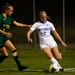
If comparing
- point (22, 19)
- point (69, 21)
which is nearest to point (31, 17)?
point (22, 19)

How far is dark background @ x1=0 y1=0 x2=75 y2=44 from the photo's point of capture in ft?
70.4

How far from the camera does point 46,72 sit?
11.9 meters

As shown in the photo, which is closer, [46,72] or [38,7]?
[46,72]

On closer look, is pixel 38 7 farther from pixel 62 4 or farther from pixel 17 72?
pixel 17 72

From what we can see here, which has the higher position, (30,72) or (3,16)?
(3,16)

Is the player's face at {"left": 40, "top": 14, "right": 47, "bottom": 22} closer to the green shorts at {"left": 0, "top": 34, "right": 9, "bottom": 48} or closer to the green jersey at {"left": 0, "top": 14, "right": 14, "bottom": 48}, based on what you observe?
the green jersey at {"left": 0, "top": 14, "right": 14, "bottom": 48}

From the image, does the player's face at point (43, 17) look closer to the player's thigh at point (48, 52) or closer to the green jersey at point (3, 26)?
the player's thigh at point (48, 52)

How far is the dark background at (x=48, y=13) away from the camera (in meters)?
21.5

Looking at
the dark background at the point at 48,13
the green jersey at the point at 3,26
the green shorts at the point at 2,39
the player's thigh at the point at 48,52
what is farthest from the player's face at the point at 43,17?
the dark background at the point at 48,13

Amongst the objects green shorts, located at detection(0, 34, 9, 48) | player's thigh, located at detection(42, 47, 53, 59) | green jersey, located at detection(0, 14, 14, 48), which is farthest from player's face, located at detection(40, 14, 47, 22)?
green shorts, located at detection(0, 34, 9, 48)

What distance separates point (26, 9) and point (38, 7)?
0.62 meters

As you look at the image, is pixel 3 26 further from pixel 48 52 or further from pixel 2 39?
pixel 48 52

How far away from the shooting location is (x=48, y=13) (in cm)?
2161

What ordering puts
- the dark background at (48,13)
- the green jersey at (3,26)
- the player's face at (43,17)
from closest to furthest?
the player's face at (43,17) < the green jersey at (3,26) < the dark background at (48,13)
